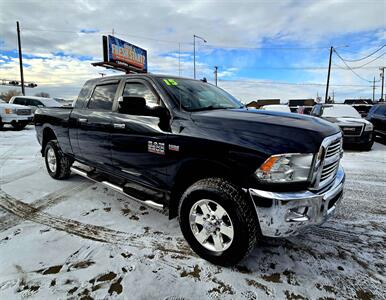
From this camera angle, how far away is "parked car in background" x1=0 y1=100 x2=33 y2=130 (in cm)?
1257

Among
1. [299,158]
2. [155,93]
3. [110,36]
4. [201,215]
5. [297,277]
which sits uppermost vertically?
[110,36]

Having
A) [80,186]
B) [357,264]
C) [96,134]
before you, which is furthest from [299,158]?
[80,186]

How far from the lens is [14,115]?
12.8 meters

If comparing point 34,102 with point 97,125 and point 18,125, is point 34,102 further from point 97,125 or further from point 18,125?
point 97,125

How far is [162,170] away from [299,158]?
1.44 m

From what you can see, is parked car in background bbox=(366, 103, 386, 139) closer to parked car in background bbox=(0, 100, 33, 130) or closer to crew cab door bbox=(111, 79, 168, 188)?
crew cab door bbox=(111, 79, 168, 188)

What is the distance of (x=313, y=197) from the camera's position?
213 cm

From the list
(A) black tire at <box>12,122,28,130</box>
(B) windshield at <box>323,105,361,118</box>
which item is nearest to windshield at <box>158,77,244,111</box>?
(B) windshield at <box>323,105,361,118</box>

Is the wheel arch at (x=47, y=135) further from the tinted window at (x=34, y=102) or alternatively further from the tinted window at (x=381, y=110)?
the tinted window at (x=34, y=102)

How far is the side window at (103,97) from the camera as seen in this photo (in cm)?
369

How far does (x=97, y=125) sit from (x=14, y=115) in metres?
11.9

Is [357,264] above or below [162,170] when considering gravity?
below

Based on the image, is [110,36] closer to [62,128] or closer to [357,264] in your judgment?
[62,128]

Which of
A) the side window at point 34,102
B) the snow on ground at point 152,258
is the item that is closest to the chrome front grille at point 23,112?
the side window at point 34,102
